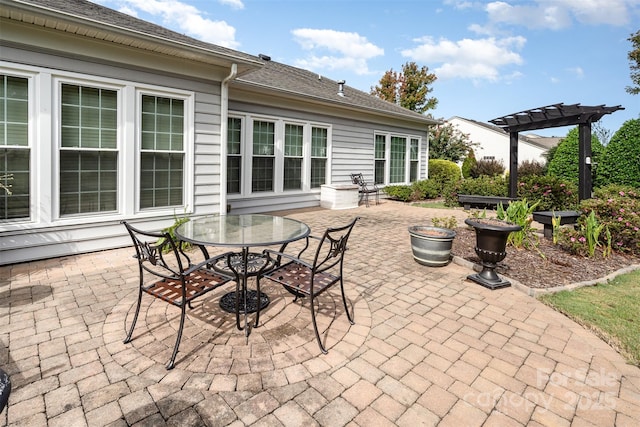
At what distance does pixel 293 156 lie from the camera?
9273mm

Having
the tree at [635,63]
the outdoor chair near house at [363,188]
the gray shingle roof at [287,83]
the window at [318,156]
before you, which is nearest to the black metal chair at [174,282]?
the gray shingle roof at [287,83]

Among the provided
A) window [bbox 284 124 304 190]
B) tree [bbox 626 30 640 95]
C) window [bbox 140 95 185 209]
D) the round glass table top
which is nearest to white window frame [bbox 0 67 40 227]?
window [bbox 140 95 185 209]

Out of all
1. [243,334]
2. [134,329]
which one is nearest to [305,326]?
[243,334]

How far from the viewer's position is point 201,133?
19.1 feet

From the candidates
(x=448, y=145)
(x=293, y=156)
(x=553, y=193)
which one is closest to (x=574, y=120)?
(x=553, y=193)

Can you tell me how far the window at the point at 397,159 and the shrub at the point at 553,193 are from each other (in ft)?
13.6

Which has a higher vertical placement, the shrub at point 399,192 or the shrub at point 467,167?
the shrub at point 467,167

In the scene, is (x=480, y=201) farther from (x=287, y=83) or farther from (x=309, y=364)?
(x=309, y=364)

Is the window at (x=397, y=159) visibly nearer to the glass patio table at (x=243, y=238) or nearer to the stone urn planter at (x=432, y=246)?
the stone urn planter at (x=432, y=246)

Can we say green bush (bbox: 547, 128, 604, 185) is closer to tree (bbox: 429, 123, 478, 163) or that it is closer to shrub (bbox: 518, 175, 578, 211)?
shrub (bbox: 518, 175, 578, 211)

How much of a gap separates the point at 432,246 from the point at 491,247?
820 mm

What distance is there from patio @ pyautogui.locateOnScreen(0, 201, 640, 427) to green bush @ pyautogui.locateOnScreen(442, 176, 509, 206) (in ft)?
25.7

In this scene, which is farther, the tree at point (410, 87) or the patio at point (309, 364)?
the tree at point (410, 87)

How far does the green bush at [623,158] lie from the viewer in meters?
9.91
